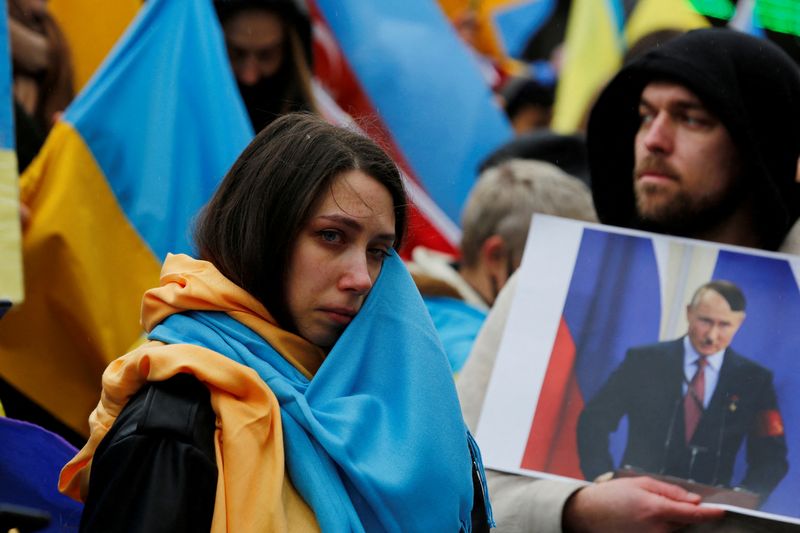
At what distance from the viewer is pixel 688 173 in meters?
3.25

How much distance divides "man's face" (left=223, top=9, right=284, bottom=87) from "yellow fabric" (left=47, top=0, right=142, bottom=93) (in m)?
0.43

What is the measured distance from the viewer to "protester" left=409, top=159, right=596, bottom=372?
4.39 m

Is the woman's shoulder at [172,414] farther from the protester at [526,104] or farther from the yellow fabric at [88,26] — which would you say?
the protester at [526,104]

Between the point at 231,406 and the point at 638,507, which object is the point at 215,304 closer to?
the point at 231,406

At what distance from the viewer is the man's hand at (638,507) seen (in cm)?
272

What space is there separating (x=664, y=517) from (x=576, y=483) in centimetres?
23

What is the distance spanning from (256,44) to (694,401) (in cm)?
274

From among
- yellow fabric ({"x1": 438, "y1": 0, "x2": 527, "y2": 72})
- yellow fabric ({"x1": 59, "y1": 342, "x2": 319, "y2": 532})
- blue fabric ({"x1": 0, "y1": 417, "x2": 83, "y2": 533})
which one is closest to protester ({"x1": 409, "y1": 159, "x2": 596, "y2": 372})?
blue fabric ({"x1": 0, "y1": 417, "x2": 83, "y2": 533})

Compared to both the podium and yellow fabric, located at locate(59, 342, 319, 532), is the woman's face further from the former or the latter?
the podium

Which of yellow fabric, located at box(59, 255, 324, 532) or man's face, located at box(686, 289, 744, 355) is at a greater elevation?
A: man's face, located at box(686, 289, 744, 355)

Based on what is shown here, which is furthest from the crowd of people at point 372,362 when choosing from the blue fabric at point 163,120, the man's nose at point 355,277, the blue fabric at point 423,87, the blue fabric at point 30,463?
the blue fabric at point 423,87

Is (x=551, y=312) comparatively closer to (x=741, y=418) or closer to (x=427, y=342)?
(x=741, y=418)

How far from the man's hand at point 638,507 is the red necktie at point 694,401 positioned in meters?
0.17

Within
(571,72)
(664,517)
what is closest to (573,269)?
(664,517)
